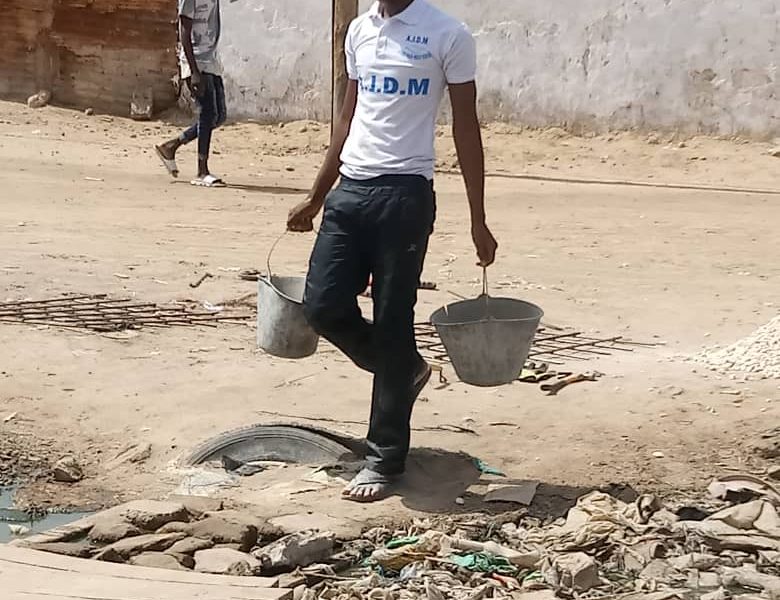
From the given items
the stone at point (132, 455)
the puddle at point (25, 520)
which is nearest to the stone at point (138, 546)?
the puddle at point (25, 520)

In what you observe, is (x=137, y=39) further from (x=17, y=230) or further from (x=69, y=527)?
(x=69, y=527)

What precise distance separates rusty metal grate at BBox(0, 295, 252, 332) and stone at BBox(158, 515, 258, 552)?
279cm

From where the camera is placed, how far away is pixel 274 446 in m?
5.29

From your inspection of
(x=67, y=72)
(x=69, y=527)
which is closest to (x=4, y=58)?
(x=67, y=72)

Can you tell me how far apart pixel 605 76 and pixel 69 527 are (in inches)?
443

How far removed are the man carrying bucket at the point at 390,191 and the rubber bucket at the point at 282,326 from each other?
0.24 m

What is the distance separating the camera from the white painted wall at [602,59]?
14062mm

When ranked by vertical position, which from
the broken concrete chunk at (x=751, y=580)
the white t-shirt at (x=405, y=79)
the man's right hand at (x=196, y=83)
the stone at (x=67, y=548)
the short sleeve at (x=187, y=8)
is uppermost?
the white t-shirt at (x=405, y=79)

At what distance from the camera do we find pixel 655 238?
10.3 m

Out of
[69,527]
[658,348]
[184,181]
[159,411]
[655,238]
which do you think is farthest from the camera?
[184,181]

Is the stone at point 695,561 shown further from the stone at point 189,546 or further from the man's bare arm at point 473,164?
the stone at point 189,546

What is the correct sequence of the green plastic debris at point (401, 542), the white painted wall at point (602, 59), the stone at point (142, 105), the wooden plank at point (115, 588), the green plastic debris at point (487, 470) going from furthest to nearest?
the stone at point (142, 105) → the white painted wall at point (602, 59) → the green plastic debris at point (487, 470) → the green plastic debris at point (401, 542) → the wooden plank at point (115, 588)

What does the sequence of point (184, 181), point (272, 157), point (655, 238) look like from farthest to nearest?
1. point (272, 157)
2. point (184, 181)
3. point (655, 238)

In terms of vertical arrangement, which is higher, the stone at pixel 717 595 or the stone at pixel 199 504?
the stone at pixel 717 595
